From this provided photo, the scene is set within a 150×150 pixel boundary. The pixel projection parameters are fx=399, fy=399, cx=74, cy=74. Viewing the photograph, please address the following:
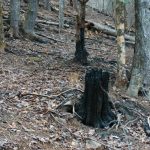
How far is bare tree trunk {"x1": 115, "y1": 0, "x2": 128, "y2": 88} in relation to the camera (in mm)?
10273

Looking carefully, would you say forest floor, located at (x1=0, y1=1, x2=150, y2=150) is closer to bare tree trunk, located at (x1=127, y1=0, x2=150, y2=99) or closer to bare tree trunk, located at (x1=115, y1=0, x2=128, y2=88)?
bare tree trunk, located at (x1=127, y1=0, x2=150, y2=99)

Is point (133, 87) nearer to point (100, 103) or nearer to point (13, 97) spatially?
point (100, 103)

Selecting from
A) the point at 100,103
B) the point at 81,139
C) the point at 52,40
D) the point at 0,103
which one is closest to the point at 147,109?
the point at 100,103

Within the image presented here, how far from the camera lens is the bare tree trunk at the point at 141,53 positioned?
10156mm

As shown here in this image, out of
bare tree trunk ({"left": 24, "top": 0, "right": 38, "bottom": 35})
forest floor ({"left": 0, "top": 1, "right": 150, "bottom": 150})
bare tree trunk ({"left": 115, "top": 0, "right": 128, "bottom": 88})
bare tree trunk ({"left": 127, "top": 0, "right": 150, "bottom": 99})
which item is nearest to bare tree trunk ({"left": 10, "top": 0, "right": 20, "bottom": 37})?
bare tree trunk ({"left": 24, "top": 0, "right": 38, "bottom": 35})

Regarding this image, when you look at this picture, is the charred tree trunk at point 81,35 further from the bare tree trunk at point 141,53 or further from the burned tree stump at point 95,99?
the burned tree stump at point 95,99

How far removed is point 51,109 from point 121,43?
3295mm

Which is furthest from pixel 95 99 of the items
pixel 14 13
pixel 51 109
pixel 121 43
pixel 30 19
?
pixel 30 19

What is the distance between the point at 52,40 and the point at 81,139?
400 inches

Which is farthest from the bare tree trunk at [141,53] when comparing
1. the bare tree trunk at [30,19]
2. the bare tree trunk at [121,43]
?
the bare tree trunk at [30,19]

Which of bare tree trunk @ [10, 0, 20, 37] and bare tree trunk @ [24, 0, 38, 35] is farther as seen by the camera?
bare tree trunk @ [24, 0, 38, 35]

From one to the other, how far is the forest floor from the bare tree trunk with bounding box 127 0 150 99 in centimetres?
44

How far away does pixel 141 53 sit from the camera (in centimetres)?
1041

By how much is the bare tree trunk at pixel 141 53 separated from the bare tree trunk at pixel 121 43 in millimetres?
340
